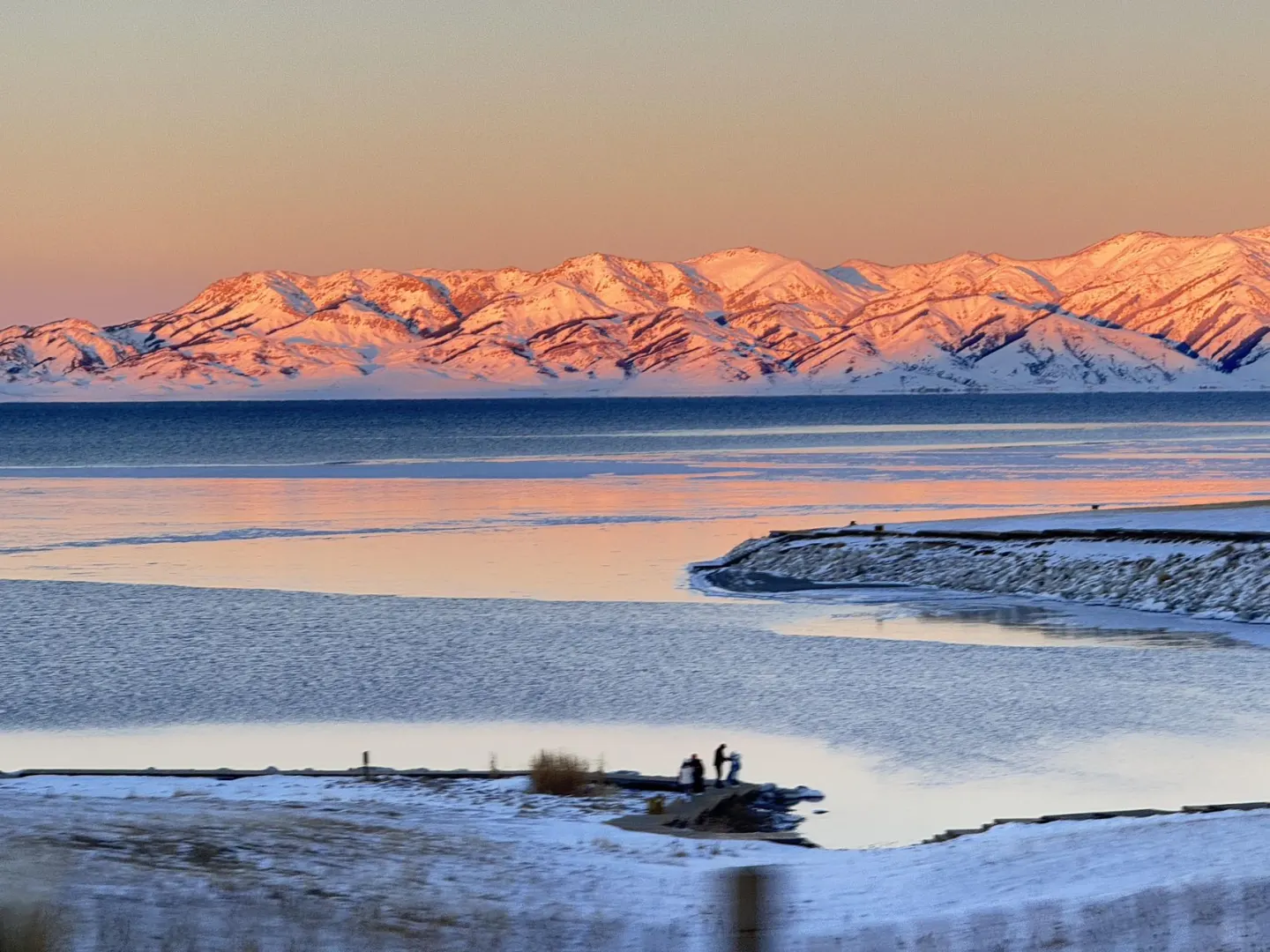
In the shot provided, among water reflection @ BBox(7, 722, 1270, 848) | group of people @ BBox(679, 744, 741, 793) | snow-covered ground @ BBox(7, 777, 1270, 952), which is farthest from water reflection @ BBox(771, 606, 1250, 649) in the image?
snow-covered ground @ BBox(7, 777, 1270, 952)

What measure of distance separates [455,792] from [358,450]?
13939 centimetres

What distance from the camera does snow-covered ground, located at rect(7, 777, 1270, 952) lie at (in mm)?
13758

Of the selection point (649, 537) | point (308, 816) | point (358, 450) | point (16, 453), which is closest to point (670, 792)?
point (308, 816)

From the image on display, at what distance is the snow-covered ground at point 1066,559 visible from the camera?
42906mm

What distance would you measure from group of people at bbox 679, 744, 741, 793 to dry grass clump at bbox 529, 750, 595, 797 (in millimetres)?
1159

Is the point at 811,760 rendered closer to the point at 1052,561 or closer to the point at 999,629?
the point at 999,629

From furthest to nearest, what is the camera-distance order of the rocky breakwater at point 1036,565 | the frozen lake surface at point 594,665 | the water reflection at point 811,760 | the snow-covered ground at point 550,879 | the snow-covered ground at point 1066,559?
the snow-covered ground at point 1066,559
the rocky breakwater at point 1036,565
the frozen lake surface at point 594,665
the water reflection at point 811,760
the snow-covered ground at point 550,879

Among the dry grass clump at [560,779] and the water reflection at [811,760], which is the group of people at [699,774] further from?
the dry grass clump at [560,779]

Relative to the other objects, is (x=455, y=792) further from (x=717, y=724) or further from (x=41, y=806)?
(x=717, y=724)

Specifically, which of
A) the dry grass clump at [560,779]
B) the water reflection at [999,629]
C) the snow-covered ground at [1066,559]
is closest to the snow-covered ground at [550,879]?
the dry grass clump at [560,779]

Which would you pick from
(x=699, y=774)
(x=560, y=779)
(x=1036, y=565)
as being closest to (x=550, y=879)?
(x=699, y=774)

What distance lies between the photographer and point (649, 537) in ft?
204

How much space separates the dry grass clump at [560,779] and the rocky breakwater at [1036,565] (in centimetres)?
2213

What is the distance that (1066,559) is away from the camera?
47781 mm
